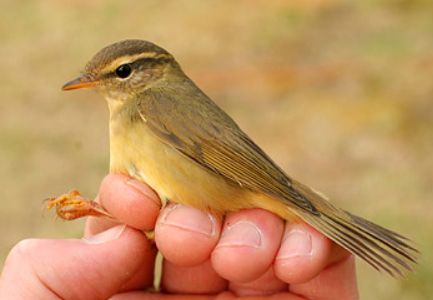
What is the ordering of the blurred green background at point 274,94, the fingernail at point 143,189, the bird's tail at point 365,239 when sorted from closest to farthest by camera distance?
the bird's tail at point 365,239 → the fingernail at point 143,189 → the blurred green background at point 274,94

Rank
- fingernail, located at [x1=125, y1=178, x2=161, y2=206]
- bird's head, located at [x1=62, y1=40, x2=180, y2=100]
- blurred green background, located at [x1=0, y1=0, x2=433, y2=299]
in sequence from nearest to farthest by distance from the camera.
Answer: fingernail, located at [x1=125, y1=178, x2=161, y2=206], bird's head, located at [x1=62, y1=40, x2=180, y2=100], blurred green background, located at [x1=0, y1=0, x2=433, y2=299]

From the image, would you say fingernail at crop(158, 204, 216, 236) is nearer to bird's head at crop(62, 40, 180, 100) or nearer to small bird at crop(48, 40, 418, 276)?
small bird at crop(48, 40, 418, 276)

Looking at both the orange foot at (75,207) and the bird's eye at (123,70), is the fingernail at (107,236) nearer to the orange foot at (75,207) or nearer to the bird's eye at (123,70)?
the orange foot at (75,207)

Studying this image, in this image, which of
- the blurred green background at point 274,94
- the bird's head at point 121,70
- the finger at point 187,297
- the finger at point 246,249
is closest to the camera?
the finger at point 246,249

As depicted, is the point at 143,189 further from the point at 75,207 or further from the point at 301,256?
the point at 301,256

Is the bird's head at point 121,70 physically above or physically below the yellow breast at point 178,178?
above

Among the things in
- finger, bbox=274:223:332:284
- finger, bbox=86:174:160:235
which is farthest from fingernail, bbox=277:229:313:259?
finger, bbox=86:174:160:235

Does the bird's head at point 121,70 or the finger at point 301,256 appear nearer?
the finger at point 301,256

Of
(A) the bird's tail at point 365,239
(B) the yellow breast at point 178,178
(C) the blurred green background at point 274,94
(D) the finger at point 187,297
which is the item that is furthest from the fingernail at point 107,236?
(C) the blurred green background at point 274,94

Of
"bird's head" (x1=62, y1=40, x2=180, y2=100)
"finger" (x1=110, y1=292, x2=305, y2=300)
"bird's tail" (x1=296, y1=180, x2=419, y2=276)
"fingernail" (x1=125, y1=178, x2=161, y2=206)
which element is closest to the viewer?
"bird's tail" (x1=296, y1=180, x2=419, y2=276)
